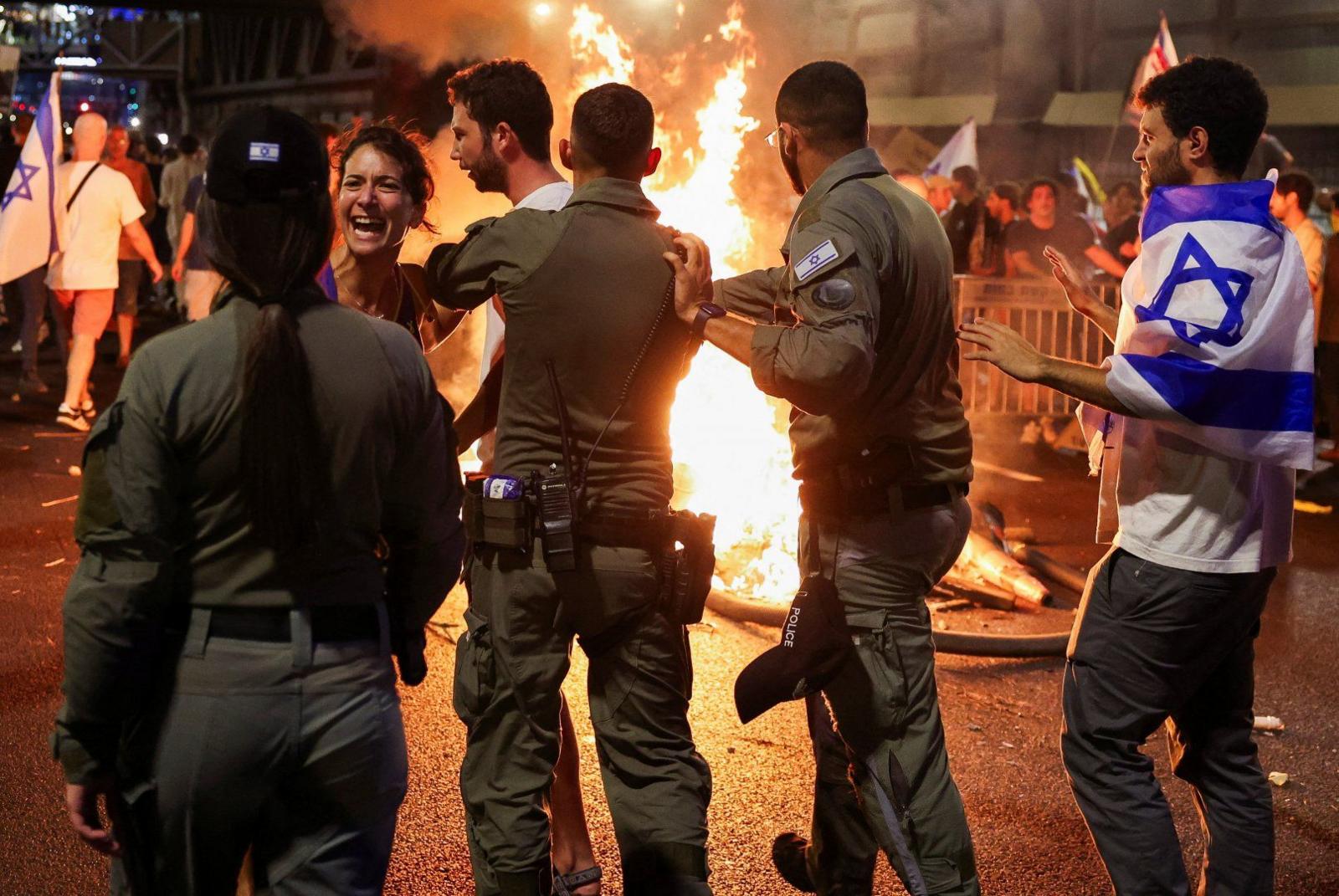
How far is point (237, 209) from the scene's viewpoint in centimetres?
217

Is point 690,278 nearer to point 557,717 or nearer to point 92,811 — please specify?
point 557,717

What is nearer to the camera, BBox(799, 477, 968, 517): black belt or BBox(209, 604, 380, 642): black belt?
BBox(209, 604, 380, 642): black belt

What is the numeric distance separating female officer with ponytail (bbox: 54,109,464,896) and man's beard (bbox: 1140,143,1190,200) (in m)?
1.92

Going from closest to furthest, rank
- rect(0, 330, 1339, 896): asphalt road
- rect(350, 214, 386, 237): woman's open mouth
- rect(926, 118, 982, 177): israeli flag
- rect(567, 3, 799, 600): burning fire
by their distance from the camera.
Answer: rect(350, 214, 386, 237): woman's open mouth < rect(0, 330, 1339, 896): asphalt road < rect(567, 3, 799, 600): burning fire < rect(926, 118, 982, 177): israeli flag

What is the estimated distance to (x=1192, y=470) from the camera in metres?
3.11

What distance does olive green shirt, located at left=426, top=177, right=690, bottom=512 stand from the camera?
3072mm

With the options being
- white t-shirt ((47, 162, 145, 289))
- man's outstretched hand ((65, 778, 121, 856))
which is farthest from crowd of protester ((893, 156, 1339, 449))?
man's outstretched hand ((65, 778, 121, 856))

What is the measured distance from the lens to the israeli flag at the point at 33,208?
9852 millimetres

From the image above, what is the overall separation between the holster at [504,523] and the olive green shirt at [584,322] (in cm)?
11

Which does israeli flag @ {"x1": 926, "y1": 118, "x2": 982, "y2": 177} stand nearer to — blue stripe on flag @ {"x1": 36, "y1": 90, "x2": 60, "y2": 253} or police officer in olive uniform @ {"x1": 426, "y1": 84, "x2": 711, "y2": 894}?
blue stripe on flag @ {"x1": 36, "y1": 90, "x2": 60, "y2": 253}

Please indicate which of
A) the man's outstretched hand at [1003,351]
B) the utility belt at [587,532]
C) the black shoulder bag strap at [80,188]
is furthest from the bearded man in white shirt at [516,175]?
the black shoulder bag strap at [80,188]

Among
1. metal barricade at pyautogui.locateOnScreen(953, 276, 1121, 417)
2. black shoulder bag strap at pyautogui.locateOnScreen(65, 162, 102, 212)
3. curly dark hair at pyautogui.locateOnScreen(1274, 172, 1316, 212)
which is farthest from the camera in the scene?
metal barricade at pyautogui.locateOnScreen(953, 276, 1121, 417)

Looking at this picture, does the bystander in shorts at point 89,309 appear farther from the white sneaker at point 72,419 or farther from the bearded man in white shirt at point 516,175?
the bearded man in white shirt at point 516,175

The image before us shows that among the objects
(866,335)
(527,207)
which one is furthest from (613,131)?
(866,335)
